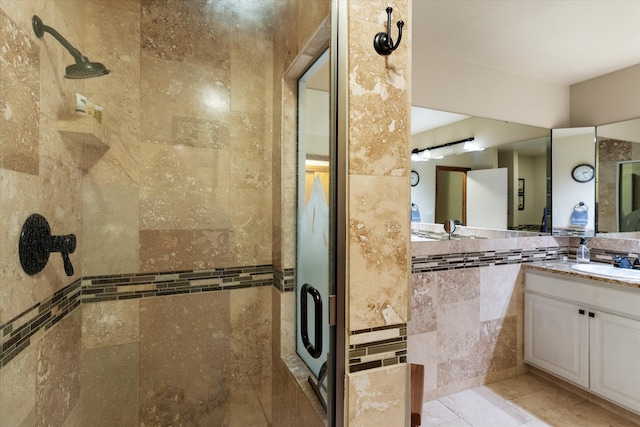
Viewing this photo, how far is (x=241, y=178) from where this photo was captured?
5.82 ft

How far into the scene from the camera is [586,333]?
223 centimetres

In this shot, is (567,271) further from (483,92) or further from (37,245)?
(37,245)

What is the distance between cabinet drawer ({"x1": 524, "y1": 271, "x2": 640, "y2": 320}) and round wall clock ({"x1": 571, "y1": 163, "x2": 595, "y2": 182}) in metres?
0.92

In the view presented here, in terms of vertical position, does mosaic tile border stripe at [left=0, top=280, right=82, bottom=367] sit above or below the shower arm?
below

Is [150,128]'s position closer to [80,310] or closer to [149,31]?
[149,31]

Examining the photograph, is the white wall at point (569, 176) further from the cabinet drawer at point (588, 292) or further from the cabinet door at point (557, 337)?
the cabinet door at point (557, 337)

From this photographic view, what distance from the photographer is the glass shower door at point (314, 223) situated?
1.11 m

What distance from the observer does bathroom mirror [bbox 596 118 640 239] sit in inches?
98.0

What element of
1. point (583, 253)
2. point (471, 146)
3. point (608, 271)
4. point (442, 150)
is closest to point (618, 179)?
point (583, 253)

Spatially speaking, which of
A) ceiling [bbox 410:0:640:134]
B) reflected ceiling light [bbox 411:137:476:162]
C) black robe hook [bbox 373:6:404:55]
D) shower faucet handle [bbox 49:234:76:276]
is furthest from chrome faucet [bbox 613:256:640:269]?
shower faucet handle [bbox 49:234:76:276]

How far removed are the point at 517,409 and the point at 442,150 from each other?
1926 millimetres

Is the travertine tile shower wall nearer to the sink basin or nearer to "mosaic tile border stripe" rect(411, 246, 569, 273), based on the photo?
"mosaic tile border stripe" rect(411, 246, 569, 273)

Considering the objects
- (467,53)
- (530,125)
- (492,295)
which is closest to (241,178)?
(467,53)

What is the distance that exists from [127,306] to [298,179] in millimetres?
1084
